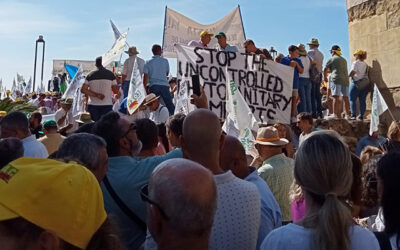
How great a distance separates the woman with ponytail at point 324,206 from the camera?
2088mm

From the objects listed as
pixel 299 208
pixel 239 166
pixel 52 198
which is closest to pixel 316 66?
pixel 239 166

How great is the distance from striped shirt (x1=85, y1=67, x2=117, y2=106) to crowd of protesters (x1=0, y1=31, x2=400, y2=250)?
406 centimetres

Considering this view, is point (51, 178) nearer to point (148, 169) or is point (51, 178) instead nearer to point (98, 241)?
point (98, 241)

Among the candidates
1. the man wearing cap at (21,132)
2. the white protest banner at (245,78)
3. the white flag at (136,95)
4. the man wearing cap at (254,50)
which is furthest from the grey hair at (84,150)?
the man wearing cap at (254,50)

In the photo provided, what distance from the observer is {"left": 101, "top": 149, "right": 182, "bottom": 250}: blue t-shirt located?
2861 millimetres

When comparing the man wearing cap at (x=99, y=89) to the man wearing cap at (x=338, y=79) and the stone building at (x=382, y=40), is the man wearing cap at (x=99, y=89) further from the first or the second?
the stone building at (x=382, y=40)

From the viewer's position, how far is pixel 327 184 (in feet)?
7.29

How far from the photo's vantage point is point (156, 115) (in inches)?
301

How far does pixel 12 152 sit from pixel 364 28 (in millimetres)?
8855

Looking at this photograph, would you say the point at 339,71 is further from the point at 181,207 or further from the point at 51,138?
the point at 181,207

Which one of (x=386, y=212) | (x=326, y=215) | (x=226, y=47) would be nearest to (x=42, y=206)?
(x=326, y=215)

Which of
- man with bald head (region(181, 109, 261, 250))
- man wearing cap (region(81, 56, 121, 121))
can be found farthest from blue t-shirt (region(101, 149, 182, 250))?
man wearing cap (region(81, 56, 121, 121))

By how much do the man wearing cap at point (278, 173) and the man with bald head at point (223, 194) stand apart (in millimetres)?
1736

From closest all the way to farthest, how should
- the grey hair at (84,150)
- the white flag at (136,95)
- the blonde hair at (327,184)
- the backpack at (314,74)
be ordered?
the blonde hair at (327,184) < the grey hair at (84,150) < the white flag at (136,95) < the backpack at (314,74)
